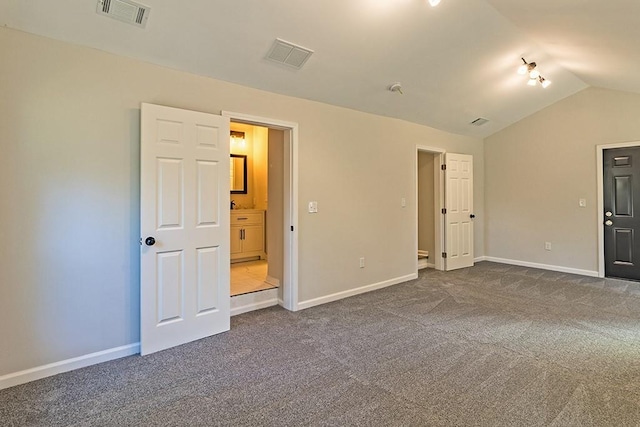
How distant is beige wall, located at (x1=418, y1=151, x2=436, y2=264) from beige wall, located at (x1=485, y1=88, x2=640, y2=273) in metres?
1.34

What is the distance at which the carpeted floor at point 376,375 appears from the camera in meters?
1.94

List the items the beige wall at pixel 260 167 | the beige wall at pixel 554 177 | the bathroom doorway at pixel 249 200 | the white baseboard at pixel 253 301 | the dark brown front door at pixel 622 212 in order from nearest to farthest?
the white baseboard at pixel 253 301 → the dark brown front door at pixel 622 212 → the beige wall at pixel 554 177 → the bathroom doorway at pixel 249 200 → the beige wall at pixel 260 167

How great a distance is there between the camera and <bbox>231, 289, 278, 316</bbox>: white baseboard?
3625 mm

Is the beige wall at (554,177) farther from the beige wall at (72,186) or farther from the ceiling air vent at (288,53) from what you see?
the beige wall at (72,186)

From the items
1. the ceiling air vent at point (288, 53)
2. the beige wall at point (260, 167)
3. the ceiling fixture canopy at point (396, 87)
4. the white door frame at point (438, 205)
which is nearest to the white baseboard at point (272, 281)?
the beige wall at point (260, 167)

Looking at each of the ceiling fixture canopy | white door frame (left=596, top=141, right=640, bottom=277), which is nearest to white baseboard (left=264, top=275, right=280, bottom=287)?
the ceiling fixture canopy

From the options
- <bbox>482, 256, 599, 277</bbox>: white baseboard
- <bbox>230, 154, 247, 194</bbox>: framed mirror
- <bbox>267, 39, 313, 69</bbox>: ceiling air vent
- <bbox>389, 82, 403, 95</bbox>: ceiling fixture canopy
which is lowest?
<bbox>482, 256, 599, 277</bbox>: white baseboard

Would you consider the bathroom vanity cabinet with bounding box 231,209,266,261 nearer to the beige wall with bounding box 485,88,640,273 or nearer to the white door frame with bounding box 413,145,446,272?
the white door frame with bounding box 413,145,446,272

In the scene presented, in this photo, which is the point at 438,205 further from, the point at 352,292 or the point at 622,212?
the point at 622,212

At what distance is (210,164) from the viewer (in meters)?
3.03

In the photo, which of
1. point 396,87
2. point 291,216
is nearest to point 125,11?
point 291,216

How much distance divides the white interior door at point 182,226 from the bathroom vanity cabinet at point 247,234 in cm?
256

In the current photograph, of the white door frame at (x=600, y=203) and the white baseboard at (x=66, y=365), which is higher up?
the white door frame at (x=600, y=203)

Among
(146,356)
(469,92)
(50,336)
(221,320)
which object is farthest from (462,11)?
(50,336)
